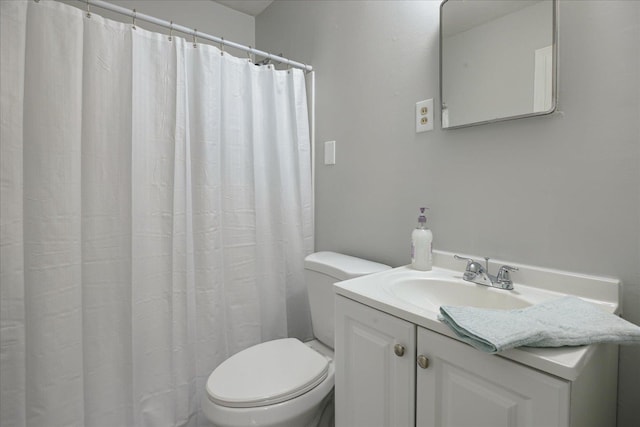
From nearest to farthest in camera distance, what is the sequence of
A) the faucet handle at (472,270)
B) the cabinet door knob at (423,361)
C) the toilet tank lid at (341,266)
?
the cabinet door knob at (423,361) < the faucet handle at (472,270) < the toilet tank lid at (341,266)

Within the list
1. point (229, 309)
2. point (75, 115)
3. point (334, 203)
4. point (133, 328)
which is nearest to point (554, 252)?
point (334, 203)

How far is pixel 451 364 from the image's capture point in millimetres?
714

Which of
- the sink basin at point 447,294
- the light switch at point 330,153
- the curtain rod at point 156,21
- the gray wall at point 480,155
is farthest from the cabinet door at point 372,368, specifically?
the curtain rod at point 156,21

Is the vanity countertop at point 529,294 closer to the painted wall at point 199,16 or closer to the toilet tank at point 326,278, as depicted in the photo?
the toilet tank at point 326,278

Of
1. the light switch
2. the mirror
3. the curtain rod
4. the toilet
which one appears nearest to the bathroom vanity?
the toilet

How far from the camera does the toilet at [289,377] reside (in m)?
1.04

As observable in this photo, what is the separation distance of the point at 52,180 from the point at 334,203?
1179mm

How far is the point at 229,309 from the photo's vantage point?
61.2 inches

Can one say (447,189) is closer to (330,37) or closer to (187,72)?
(330,37)

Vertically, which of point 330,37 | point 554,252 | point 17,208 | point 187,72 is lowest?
point 554,252

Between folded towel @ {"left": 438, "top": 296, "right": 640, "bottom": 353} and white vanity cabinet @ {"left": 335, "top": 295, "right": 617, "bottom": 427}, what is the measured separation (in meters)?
0.06

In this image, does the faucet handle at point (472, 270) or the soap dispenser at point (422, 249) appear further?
the soap dispenser at point (422, 249)

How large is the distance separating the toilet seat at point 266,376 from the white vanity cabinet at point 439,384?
0.19m

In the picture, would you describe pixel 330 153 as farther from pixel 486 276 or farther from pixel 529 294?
pixel 529 294
